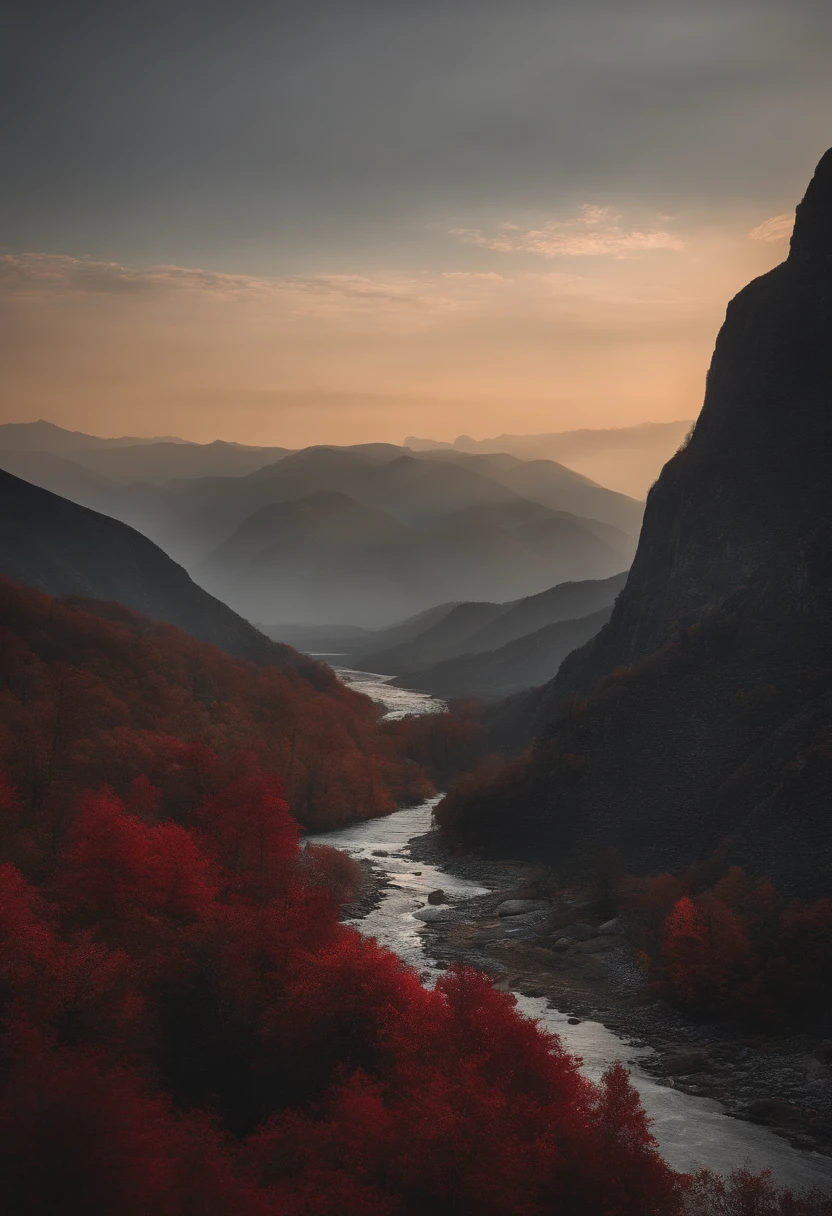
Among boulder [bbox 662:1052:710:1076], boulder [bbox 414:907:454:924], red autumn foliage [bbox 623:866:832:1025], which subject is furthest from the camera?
boulder [bbox 414:907:454:924]

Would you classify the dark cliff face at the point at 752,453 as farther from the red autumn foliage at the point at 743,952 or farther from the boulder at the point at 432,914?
the boulder at the point at 432,914

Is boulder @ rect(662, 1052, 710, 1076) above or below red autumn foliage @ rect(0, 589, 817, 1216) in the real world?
below

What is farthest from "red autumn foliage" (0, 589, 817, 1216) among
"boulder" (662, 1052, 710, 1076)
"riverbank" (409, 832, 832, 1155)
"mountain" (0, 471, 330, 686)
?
"mountain" (0, 471, 330, 686)

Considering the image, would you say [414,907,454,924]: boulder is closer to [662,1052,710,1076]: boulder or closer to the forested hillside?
the forested hillside

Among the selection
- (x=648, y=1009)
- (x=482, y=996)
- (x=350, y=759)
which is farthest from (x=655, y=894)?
(x=350, y=759)

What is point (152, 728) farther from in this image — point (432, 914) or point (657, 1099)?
point (657, 1099)

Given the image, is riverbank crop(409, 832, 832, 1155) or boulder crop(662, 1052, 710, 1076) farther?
boulder crop(662, 1052, 710, 1076)
